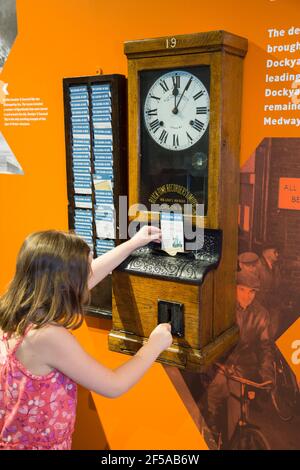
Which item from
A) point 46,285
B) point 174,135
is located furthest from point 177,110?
point 46,285

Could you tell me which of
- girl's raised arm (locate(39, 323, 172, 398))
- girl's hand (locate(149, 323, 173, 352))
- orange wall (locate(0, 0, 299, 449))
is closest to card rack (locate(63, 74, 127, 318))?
orange wall (locate(0, 0, 299, 449))

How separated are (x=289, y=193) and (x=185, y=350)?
0.71m

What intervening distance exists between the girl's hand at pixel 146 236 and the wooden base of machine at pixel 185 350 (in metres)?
0.37

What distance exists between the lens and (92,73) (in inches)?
94.7

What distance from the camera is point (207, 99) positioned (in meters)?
1.83

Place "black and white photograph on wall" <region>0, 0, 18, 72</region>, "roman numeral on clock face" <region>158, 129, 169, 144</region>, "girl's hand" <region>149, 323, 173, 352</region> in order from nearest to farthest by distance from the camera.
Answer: "girl's hand" <region>149, 323, 173, 352</region> < "roman numeral on clock face" <region>158, 129, 169, 144</region> < "black and white photograph on wall" <region>0, 0, 18, 72</region>

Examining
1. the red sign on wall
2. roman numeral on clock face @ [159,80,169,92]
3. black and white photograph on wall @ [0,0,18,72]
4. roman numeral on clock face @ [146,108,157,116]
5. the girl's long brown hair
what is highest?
black and white photograph on wall @ [0,0,18,72]

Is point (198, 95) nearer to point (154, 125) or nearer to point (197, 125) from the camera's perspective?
point (197, 125)

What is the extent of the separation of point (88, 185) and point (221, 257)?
0.77 meters

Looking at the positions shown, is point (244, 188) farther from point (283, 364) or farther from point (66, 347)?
point (66, 347)

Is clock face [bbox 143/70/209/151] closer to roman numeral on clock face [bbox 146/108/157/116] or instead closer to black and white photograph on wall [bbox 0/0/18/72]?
roman numeral on clock face [bbox 146/108/157/116]

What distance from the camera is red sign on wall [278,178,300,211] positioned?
1.96 meters

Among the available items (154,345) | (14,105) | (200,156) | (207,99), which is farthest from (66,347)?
(14,105)

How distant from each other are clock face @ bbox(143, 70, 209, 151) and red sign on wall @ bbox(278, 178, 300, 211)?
0.39m
